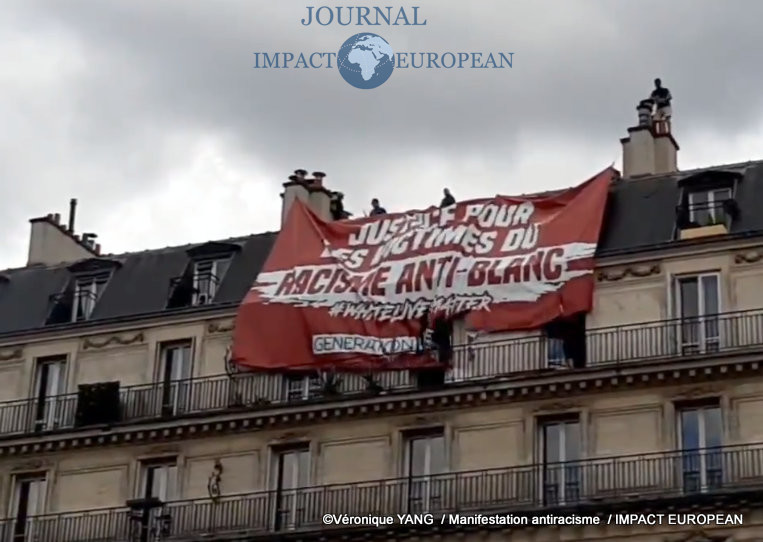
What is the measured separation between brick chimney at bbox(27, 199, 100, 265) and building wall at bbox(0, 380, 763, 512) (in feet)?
27.8

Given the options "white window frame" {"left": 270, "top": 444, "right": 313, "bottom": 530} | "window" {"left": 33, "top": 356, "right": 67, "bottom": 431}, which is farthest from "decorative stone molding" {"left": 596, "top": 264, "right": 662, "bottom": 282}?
"window" {"left": 33, "top": 356, "right": 67, "bottom": 431}

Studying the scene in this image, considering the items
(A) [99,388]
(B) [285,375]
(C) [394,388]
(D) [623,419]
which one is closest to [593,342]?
(D) [623,419]

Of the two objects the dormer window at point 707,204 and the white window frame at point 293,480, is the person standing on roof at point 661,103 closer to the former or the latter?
the dormer window at point 707,204

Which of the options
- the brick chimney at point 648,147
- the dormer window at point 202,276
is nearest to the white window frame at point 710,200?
the brick chimney at point 648,147

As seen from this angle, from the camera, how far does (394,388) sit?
46.3m

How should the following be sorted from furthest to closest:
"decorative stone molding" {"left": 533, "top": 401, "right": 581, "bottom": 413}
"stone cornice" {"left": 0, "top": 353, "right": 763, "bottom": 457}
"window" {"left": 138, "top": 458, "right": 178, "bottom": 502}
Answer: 1. "window" {"left": 138, "top": 458, "right": 178, "bottom": 502}
2. "decorative stone molding" {"left": 533, "top": 401, "right": 581, "bottom": 413}
3. "stone cornice" {"left": 0, "top": 353, "right": 763, "bottom": 457}

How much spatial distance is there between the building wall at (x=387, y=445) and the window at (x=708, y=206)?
4679 millimetres

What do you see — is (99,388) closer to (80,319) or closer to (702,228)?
(80,319)

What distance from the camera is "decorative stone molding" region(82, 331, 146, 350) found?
164ft

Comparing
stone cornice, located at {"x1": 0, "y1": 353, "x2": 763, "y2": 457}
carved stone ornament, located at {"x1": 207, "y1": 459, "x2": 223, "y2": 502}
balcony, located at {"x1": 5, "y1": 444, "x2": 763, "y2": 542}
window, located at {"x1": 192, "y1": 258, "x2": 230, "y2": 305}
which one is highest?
window, located at {"x1": 192, "y1": 258, "x2": 230, "y2": 305}

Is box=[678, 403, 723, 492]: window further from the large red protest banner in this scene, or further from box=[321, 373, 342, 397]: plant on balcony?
box=[321, 373, 342, 397]: plant on balcony

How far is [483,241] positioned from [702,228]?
536 centimetres

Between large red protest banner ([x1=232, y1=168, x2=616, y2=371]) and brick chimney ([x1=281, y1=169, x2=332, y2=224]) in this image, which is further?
brick chimney ([x1=281, y1=169, x2=332, y2=224])

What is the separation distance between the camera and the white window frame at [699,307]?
143 ft
